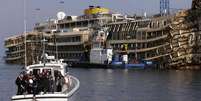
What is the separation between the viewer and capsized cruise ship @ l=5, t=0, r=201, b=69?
15106 cm

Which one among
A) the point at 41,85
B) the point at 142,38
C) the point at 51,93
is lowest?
the point at 51,93

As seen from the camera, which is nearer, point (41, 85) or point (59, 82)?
point (41, 85)

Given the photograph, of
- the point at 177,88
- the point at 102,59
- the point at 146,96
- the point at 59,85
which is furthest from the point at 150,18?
the point at 59,85

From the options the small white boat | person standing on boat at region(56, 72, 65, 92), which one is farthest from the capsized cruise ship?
person standing on boat at region(56, 72, 65, 92)

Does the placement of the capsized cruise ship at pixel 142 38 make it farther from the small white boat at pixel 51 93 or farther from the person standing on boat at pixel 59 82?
the person standing on boat at pixel 59 82

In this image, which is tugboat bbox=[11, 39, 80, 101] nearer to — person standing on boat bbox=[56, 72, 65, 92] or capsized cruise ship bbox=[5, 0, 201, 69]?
person standing on boat bbox=[56, 72, 65, 92]

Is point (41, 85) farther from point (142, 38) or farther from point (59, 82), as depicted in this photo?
point (142, 38)

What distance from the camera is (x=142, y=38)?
167000 millimetres

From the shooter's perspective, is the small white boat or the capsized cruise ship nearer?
the small white boat

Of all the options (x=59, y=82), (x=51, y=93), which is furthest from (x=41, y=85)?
(x=59, y=82)

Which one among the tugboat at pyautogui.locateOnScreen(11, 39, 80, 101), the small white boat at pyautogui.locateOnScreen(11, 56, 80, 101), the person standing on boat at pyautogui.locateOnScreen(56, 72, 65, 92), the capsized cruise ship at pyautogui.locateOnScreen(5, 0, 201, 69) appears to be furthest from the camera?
the capsized cruise ship at pyautogui.locateOnScreen(5, 0, 201, 69)

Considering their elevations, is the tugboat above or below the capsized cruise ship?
below

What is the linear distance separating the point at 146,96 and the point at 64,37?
131555 mm

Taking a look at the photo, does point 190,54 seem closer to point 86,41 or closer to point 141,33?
point 141,33
